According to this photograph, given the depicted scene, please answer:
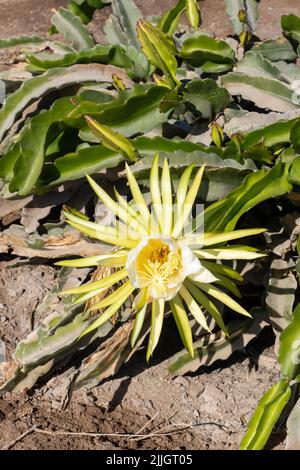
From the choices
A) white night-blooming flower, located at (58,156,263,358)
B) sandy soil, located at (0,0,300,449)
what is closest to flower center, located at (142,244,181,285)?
white night-blooming flower, located at (58,156,263,358)

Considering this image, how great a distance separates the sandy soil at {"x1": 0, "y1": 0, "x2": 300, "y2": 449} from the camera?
2.00 m

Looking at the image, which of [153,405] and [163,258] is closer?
[163,258]

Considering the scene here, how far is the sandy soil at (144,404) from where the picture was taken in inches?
78.9

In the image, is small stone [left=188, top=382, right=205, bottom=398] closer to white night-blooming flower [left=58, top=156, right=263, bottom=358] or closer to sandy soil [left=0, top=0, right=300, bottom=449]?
sandy soil [left=0, top=0, right=300, bottom=449]

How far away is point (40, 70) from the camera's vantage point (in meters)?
2.56

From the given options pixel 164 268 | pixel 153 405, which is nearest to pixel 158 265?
pixel 164 268

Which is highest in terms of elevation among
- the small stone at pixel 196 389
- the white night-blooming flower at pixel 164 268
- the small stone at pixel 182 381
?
the white night-blooming flower at pixel 164 268

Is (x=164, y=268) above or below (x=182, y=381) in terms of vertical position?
above

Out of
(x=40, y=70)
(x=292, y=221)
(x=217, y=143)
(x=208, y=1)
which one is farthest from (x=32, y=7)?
(x=292, y=221)

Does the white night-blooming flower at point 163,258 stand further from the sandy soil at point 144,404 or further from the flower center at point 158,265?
the sandy soil at point 144,404

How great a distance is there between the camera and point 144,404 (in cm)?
212

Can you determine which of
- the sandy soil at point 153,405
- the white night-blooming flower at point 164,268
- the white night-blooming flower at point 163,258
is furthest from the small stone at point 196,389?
the white night-blooming flower at point 164,268

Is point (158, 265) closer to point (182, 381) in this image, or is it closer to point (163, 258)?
point (163, 258)

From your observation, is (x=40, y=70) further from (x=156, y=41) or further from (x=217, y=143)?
(x=217, y=143)
